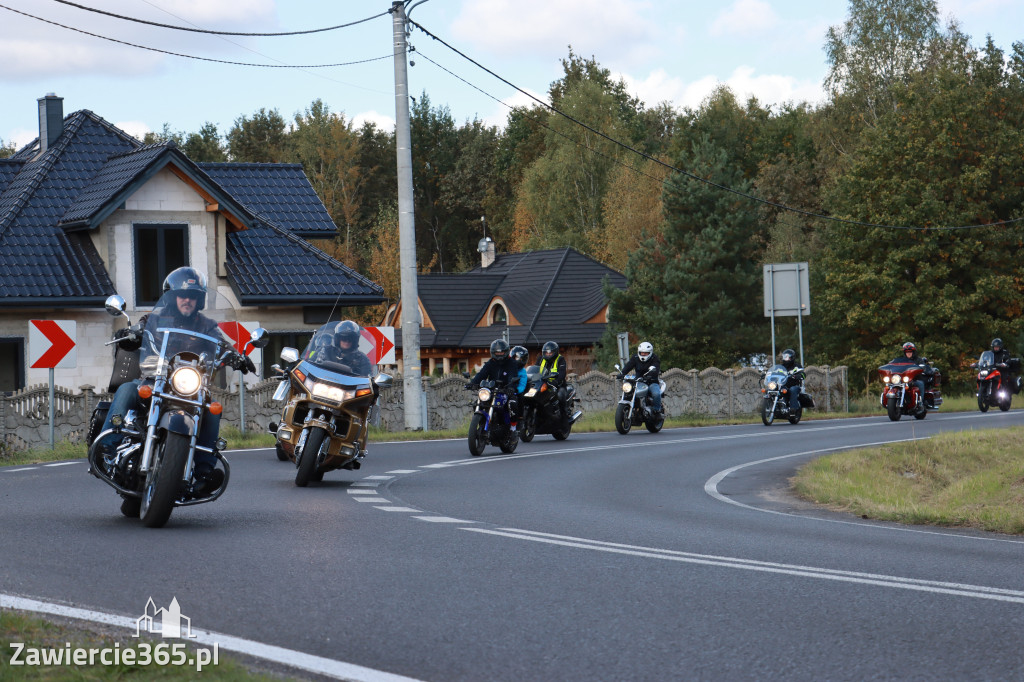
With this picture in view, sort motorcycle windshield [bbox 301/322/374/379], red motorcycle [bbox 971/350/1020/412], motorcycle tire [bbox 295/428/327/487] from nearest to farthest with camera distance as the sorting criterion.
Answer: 1. motorcycle tire [bbox 295/428/327/487]
2. motorcycle windshield [bbox 301/322/374/379]
3. red motorcycle [bbox 971/350/1020/412]

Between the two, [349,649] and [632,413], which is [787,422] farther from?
[349,649]

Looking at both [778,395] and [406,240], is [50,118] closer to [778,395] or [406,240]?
[406,240]

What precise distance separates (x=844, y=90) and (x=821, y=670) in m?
64.6

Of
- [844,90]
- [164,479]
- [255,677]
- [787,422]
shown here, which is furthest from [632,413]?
[844,90]

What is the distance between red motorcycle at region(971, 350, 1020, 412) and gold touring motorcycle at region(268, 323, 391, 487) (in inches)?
887

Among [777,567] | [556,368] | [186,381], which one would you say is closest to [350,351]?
[186,381]

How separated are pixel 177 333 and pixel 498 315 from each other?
55.4 m

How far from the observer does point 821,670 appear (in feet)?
17.6

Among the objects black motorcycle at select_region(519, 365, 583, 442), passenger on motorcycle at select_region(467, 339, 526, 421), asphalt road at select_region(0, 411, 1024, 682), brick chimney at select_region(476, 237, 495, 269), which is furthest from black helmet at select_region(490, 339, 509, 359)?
brick chimney at select_region(476, 237, 495, 269)

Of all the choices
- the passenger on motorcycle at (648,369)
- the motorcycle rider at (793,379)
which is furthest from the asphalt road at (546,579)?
the motorcycle rider at (793,379)

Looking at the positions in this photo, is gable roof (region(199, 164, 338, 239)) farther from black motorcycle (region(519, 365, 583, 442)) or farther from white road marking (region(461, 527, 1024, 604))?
white road marking (region(461, 527, 1024, 604))

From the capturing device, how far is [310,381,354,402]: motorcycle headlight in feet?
43.5

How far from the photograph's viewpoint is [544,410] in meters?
23.1

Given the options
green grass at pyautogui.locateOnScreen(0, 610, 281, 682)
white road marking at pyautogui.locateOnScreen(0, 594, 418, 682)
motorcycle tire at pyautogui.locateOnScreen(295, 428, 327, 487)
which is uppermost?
motorcycle tire at pyautogui.locateOnScreen(295, 428, 327, 487)
